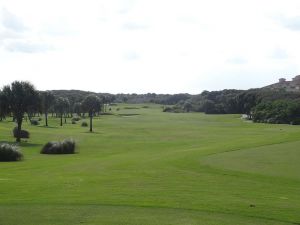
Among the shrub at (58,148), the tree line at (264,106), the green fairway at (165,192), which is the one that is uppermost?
the tree line at (264,106)

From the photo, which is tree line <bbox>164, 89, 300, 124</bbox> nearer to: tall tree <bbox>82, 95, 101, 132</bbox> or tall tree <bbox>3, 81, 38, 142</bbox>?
tall tree <bbox>82, 95, 101, 132</bbox>

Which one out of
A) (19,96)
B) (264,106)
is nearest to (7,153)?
(19,96)

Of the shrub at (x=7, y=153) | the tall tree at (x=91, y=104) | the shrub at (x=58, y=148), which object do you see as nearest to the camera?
the shrub at (x=7, y=153)

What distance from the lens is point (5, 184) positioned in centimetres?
2295

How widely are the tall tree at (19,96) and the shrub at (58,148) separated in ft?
54.6

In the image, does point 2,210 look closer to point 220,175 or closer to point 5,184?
point 5,184

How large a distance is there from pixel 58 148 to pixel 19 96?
1863 cm

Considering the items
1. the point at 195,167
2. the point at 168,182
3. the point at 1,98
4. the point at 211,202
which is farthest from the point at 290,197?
the point at 1,98

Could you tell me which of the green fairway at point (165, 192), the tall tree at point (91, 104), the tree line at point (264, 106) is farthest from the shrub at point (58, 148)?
the tree line at point (264, 106)

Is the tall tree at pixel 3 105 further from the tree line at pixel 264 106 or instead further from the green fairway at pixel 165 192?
the tree line at pixel 264 106

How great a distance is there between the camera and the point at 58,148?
163 ft

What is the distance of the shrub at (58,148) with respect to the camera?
49.4 meters

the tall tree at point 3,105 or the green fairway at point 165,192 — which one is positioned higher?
the tall tree at point 3,105

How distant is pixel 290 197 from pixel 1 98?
51.6 metres
